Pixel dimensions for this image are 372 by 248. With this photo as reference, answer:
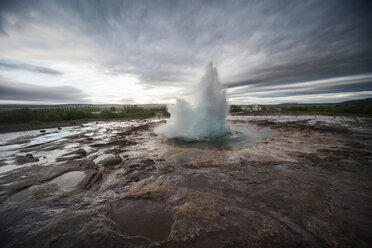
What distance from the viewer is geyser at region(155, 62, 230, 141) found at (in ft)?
42.1

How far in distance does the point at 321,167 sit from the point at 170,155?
752 cm

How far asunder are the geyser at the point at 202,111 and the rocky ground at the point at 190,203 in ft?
20.6

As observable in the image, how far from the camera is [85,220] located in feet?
11.1

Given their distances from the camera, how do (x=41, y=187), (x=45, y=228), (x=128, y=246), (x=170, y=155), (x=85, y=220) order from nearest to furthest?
1. (x=128, y=246)
2. (x=45, y=228)
3. (x=85, y=220)
4. (x=41, y=187)
5. (x=170, y=155)

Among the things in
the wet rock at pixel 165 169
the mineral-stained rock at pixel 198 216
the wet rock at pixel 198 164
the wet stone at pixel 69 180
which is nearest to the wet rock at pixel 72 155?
the wet stone at pixel 69 180

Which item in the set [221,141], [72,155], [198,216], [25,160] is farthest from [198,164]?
[25,160]

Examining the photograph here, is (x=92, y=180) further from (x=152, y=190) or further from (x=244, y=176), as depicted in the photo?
(x=244, y=176)

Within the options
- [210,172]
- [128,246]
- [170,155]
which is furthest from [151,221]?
[170,155]

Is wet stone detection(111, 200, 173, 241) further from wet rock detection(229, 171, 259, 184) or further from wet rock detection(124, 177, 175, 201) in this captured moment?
wet rock detection(229, 171, 259, 184)

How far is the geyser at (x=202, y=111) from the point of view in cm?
1282

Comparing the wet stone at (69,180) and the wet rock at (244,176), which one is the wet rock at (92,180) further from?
the wet rock at (244,176)

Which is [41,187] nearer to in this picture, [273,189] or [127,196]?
[127,196]

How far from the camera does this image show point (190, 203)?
3.86 m

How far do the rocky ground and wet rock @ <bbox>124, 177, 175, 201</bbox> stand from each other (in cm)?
3
